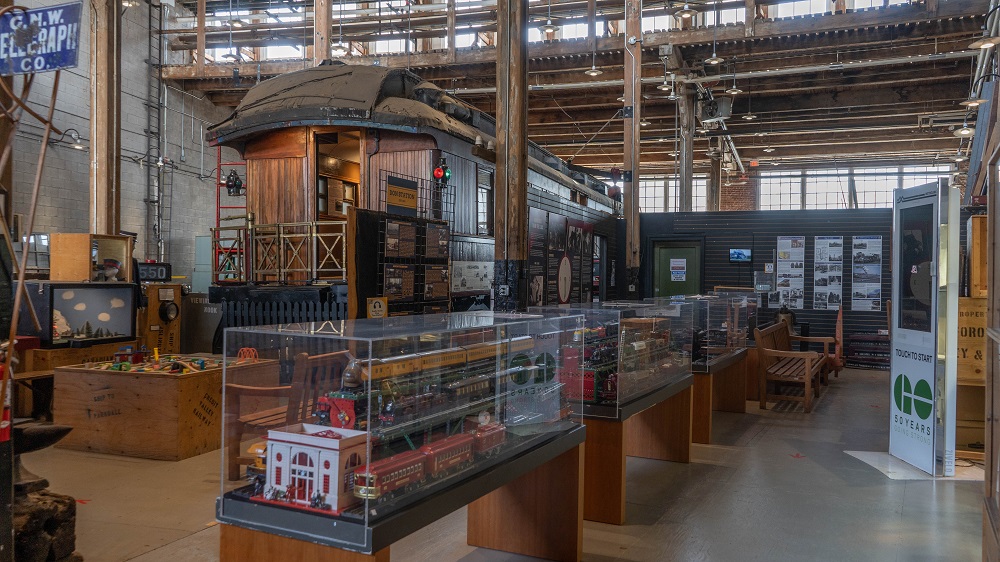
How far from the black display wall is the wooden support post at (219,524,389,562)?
42.1 feet

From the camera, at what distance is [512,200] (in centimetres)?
744

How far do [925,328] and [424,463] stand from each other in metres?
4.88

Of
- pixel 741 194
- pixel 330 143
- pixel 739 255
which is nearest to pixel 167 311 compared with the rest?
pixel 330 143

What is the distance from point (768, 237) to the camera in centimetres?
1412

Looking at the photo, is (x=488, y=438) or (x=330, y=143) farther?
(x=330, y=143)

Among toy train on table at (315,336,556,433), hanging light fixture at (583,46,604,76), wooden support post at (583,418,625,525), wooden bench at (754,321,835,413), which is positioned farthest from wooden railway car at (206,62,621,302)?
toy train on table at (315,336,556,433)

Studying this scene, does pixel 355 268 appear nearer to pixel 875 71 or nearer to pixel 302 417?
pixel 302 417

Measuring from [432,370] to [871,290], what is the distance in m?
12.8

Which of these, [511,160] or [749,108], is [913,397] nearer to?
[511,160]

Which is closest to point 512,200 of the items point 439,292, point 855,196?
point 439,292

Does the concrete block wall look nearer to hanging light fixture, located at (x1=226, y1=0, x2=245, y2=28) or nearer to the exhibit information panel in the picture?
hanging light fixture, located at (x1=226, y1=0, x2=245, y2=28)

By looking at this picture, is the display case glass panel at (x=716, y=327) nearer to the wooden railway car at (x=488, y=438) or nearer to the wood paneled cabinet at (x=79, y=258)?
the wooden railway car at (x=488, y=438)

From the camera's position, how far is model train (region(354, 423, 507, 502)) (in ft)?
7.71

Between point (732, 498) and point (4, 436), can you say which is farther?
point (732, 498)
